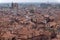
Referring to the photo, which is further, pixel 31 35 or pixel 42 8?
pixel 42 8

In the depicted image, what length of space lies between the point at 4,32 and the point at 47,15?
43cm

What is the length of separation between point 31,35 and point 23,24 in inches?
6.5

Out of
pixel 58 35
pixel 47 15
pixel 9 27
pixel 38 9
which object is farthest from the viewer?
pixel 38 9

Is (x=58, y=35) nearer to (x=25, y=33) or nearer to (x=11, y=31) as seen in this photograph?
(x=25, y=33)

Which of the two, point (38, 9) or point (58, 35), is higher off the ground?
point (38, 9)

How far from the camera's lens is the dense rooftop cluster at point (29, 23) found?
90cm

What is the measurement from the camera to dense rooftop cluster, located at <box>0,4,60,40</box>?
2.95 ft

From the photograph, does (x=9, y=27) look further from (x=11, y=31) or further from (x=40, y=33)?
(x=40, y=33)

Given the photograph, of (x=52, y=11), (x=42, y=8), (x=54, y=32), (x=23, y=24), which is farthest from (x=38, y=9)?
(x=54, y=32)

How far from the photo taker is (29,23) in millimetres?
1058

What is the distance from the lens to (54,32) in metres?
0.94

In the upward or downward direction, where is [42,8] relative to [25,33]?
upward

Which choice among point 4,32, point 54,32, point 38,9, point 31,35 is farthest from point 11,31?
point 38,9

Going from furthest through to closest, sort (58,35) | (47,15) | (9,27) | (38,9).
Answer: (38,9) → (47,15) → (9,27) → (58,35)
